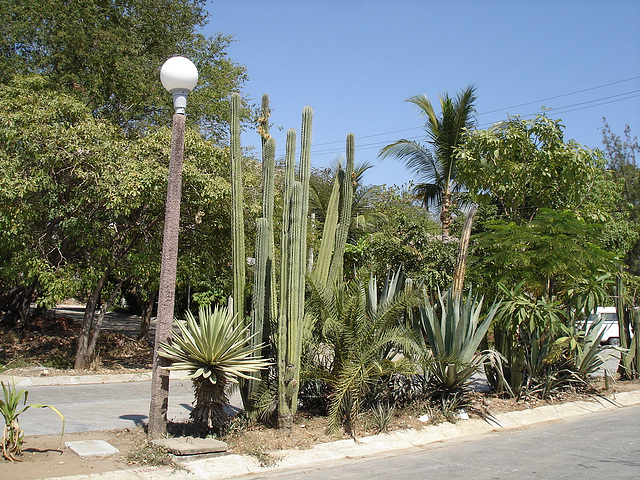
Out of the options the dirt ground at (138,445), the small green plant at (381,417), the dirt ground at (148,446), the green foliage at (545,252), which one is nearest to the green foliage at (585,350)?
the dirt ground at (148,446)

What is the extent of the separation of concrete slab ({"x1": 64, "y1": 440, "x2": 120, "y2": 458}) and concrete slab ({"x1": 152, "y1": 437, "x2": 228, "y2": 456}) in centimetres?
50

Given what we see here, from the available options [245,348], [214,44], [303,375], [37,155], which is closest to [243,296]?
[245,348]

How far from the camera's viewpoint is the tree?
15438 mm

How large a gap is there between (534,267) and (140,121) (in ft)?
37.8

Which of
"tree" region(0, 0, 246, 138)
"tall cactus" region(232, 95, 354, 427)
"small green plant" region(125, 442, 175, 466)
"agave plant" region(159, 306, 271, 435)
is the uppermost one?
"tree" region(0, 0, 246, 138)

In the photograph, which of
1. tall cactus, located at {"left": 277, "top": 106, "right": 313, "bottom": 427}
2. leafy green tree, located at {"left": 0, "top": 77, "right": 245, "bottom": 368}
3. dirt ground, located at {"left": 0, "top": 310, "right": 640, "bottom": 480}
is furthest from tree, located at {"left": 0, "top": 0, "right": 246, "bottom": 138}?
tall cactus, located at {"left": 277, "top": 106, "right": 313, "bottom": 427}

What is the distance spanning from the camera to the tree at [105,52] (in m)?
15.4

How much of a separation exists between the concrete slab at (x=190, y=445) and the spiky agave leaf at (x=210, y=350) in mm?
712

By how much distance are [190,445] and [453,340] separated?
4.43m

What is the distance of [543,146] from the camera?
1209 centimetres

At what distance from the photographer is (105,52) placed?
15.4 m

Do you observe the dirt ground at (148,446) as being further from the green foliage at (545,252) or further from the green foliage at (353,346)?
the green foliage at (545,252)

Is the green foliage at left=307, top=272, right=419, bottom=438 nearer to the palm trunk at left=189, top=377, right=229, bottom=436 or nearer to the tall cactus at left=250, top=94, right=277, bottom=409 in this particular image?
the tall cactus at left=250, top=94, right=277, bottom=409

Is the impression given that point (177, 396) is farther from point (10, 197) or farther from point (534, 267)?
point (534, 267)
